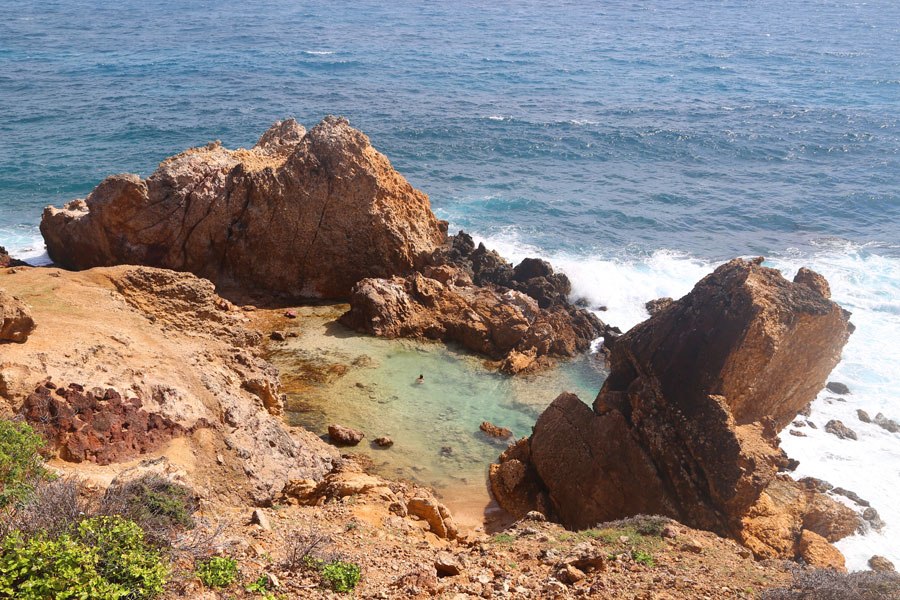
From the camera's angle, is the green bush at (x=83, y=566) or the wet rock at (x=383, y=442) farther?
the wet rock at (x=383, y=442)

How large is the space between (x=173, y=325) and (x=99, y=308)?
7.93 feet

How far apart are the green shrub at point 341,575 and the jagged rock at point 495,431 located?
10.4 m

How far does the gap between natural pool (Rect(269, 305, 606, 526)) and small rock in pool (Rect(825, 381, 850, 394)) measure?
7.61 metres

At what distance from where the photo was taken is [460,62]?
6556cm

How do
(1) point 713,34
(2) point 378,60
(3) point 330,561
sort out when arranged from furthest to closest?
(1) point 713,34 < (2) point 378,60 < (3) point 330,561

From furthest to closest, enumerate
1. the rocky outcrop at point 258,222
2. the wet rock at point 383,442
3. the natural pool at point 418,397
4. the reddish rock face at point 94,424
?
the rocky outcrop at point 258,222 → the wet rock at point 383,442 → the natural pool at point 418,397 → the reddish rock face at point 94,424

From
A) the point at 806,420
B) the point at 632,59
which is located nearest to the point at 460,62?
the point at 632,59

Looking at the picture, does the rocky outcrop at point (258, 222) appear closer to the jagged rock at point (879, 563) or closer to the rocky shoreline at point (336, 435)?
the rocky shoreline at point (336, 435)

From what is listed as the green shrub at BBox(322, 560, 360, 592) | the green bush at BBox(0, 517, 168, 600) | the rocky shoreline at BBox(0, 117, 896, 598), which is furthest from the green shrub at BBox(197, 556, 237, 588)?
the green shrub at BBox(322, 560, 360, 592)

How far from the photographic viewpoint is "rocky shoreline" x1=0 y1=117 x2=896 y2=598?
432 inches

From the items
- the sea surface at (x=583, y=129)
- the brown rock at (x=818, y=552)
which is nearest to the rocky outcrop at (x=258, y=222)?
the sea surface at (x=583, y=129)

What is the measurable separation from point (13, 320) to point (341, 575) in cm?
803

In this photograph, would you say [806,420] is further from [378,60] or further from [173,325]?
[378,60]

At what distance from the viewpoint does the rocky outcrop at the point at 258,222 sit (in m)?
24.2
